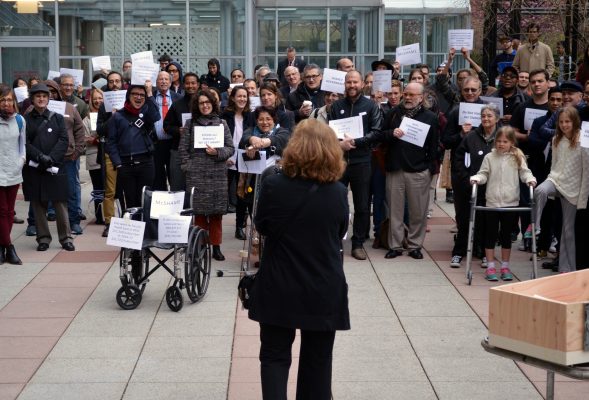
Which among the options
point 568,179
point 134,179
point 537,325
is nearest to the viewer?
point 537,325

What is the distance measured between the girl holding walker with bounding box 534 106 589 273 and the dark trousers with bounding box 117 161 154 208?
4.54m

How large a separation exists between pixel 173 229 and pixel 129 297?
77 cm

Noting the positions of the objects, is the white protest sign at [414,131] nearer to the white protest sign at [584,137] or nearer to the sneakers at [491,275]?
the sneakers at [491,275]

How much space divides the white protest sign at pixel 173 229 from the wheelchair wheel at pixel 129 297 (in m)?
0.54

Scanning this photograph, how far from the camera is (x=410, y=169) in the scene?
12.0 m

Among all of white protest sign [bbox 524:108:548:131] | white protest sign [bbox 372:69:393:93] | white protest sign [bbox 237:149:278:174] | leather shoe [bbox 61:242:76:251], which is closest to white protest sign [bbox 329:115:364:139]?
white protest sign [bbox 237:149:278:174]

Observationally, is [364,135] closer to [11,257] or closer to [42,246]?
[42,246]

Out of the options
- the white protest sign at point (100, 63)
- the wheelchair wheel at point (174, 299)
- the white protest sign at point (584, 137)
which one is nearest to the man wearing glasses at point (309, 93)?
the white protest sign at point (100, 63)

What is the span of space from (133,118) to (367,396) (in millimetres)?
6170

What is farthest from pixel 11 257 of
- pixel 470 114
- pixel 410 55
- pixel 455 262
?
pixel 410 55

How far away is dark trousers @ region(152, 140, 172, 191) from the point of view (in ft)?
46.3

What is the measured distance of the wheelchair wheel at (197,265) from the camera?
9.50 meters

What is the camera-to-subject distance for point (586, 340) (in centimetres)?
543

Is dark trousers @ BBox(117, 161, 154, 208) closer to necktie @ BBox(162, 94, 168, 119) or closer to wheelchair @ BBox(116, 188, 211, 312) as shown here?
necktie @ BBox(162, 94, 168, 119)
